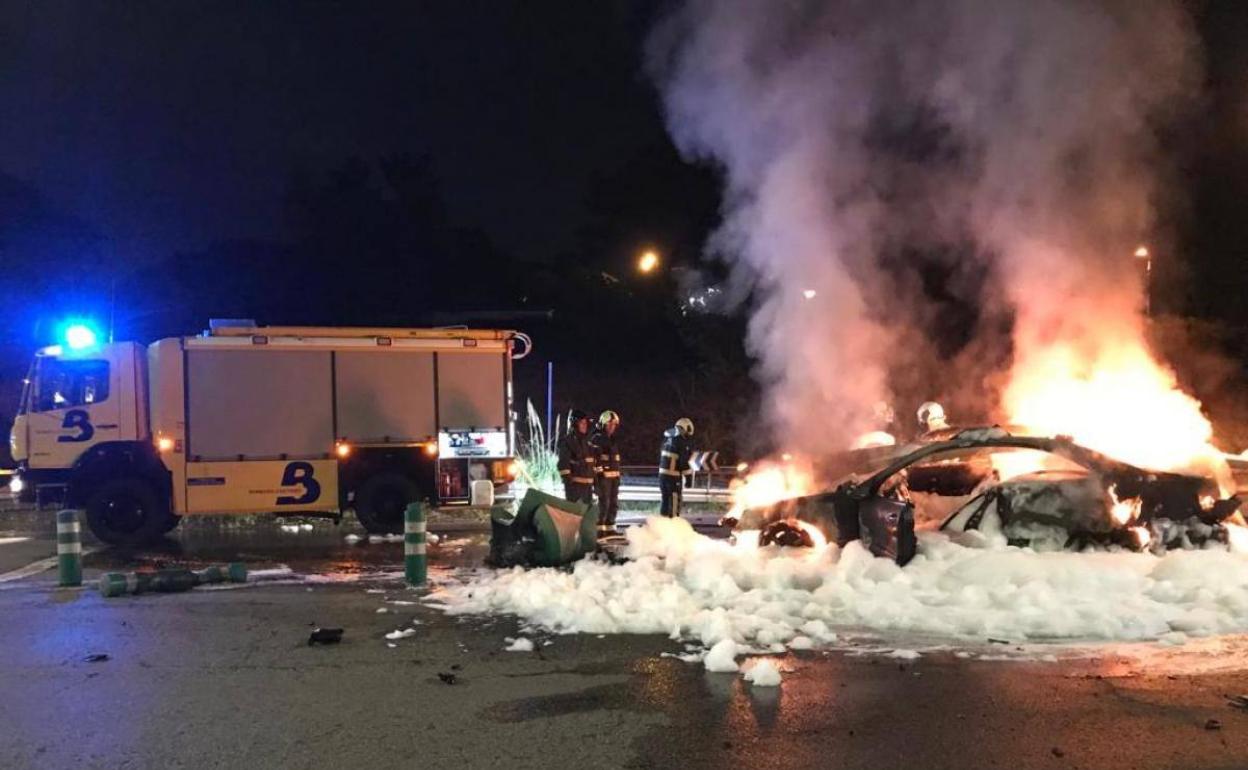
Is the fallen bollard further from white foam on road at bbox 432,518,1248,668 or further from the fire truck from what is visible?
the fire truck

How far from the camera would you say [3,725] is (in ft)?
16.4

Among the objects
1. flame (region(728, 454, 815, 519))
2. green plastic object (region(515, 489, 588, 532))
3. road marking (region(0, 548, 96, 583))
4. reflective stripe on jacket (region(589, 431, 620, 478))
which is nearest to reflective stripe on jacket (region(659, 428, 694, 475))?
reflective stripe on jacket (region(589, 431, 620, 478))

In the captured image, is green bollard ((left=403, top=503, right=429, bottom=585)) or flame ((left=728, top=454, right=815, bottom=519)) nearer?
green bollard ((left=403, top=503, right=429, bottom=585))

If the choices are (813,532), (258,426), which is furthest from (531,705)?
(258,426)

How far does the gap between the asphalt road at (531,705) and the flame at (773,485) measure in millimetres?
3036

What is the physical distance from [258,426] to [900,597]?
929 cm

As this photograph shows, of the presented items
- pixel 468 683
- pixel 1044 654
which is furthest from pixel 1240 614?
pixel 468 683

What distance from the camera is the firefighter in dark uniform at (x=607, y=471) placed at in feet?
39.4

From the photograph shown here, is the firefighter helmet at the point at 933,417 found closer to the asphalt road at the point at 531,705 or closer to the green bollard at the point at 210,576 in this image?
the asphalt road at the point at 531,705

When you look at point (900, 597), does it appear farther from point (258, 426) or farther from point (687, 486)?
point (687, 486)

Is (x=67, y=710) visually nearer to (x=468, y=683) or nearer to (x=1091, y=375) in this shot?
(x=468, y=683)

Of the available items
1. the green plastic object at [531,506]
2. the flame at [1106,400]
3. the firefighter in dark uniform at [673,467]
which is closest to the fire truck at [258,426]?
the firefighter in dark uniform at [673,467]

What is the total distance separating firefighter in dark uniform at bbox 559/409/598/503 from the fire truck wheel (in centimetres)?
292

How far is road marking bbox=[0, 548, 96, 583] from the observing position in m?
9.67
